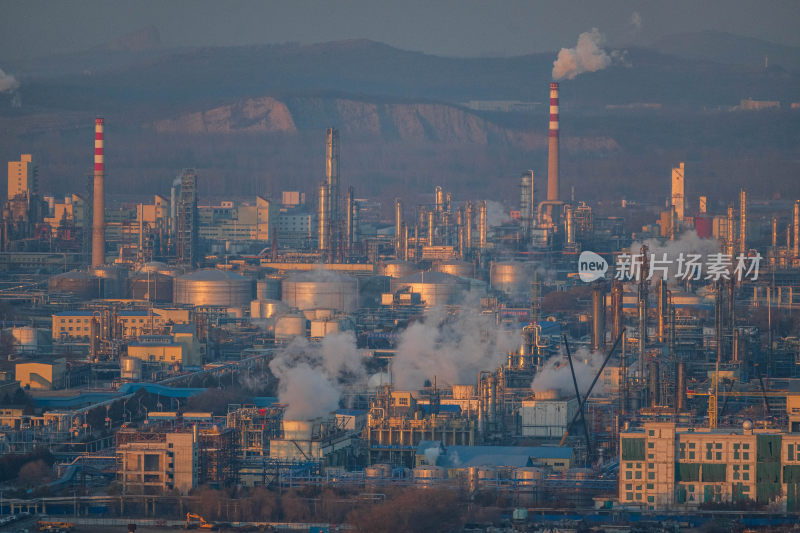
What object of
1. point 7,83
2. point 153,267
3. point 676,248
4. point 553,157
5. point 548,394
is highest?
point 7,83

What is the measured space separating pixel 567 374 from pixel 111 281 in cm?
1389

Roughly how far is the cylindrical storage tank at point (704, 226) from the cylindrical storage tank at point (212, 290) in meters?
10.3

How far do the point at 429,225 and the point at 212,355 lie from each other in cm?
1326

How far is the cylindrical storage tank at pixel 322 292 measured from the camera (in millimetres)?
28656

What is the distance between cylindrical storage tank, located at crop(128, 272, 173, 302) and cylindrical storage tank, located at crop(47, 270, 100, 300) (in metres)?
0.66

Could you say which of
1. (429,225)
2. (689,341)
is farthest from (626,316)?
(429,225)

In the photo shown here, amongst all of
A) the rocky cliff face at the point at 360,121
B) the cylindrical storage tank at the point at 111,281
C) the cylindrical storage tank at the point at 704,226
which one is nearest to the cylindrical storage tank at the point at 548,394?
the cylindrical storage tank at the point at 111,281

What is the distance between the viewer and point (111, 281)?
30094 millimetres

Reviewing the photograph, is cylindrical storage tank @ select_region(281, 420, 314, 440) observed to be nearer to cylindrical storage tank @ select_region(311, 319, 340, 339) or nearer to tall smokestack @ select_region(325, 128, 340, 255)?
cylindrical storage tank @ select_region(311, 319, 340, 339)

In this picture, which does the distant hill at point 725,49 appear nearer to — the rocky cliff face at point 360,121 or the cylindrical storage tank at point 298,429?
the rocky cliff face at point 360,121

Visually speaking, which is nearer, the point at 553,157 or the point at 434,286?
the point at 434,286

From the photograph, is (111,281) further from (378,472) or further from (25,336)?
(378,472)

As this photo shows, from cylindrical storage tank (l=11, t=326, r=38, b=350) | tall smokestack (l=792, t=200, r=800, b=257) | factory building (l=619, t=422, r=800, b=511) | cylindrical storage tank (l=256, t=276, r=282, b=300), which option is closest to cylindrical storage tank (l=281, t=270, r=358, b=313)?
cylindrical storage tank (l=256, t=276, r=282, b=300)

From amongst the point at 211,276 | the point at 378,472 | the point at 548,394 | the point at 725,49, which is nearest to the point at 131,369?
the point at 548,394
